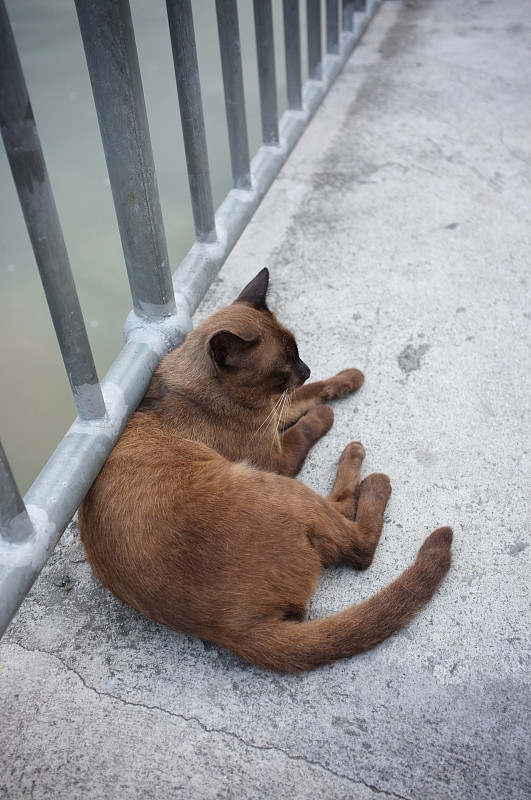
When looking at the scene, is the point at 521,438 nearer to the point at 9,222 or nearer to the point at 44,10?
the point at 9,222

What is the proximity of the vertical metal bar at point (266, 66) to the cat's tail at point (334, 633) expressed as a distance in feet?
8.29

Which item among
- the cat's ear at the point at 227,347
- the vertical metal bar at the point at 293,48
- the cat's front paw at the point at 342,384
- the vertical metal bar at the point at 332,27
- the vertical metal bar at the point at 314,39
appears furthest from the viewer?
the vertical metal bar at the point at 332,27

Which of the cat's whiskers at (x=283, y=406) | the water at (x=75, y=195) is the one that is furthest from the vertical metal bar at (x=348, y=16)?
the cat's whiskers at (x=283, y=406)

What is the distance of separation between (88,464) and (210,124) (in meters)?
3.64

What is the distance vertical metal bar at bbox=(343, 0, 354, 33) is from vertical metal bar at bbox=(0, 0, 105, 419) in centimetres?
418

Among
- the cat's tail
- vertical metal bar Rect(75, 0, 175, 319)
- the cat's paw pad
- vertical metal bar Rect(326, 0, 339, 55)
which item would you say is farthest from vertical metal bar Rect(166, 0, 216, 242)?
vertical metal bar Rect(326, 0, 339, 55)

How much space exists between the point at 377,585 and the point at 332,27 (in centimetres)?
392

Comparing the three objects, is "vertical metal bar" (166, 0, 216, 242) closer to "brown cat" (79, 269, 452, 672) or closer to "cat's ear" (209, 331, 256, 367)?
"brown cat" (79, 269, 452, 672)

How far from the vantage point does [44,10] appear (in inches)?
265

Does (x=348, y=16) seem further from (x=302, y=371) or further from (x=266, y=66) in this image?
(x=302, y=371)

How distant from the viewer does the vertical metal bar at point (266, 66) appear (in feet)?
10.3

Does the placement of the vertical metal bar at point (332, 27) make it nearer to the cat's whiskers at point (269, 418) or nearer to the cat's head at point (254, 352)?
the cat's head at point (254, 352)

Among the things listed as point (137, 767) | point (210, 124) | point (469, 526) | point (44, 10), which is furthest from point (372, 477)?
point (44, 10)

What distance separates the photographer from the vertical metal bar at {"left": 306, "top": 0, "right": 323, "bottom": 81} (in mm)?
3979
